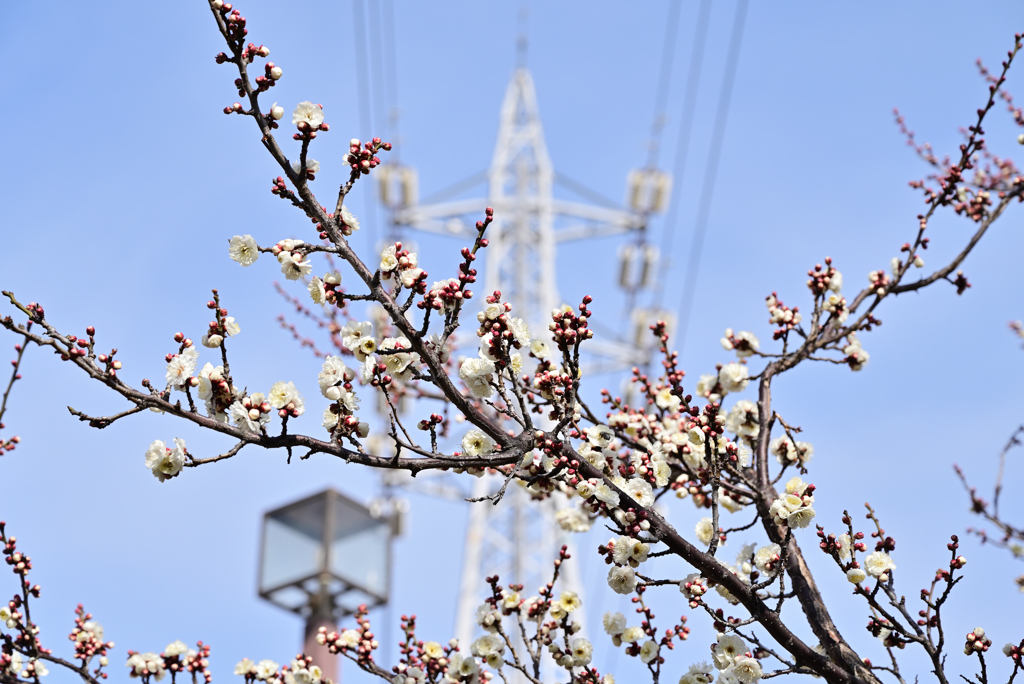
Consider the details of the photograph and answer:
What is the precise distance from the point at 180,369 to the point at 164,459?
287mm

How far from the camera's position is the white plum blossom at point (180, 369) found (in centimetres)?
297

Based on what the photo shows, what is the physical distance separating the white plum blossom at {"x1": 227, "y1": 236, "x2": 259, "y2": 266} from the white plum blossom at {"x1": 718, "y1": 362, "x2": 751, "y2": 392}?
2434mm

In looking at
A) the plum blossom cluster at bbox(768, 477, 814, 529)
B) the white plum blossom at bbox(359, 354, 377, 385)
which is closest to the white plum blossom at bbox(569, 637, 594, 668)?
the plum blossom cluster at bbox(768, 477, 814, 529)

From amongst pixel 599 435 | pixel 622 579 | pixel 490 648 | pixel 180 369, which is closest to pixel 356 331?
pixel 180 369

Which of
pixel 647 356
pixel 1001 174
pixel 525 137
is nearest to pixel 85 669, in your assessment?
pixel 1001 174

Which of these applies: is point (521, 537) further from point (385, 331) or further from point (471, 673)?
point (471, 673)

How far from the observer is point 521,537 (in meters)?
13.3

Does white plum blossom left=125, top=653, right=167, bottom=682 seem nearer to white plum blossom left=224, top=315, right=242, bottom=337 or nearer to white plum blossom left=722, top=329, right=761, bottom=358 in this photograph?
white plum blossom left=224, top=315, right=242, bottom=337

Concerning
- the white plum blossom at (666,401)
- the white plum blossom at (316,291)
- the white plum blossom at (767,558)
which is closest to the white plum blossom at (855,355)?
the white plum blossom at (666,401)

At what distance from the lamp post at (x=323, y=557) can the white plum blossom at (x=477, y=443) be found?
15.8 feet

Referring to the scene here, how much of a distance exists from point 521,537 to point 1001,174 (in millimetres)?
8750

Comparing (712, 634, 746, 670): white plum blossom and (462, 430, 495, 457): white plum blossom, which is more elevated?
(462, 430, 495, 457): white plum blossom

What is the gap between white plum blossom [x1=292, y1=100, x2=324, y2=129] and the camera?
2.92m

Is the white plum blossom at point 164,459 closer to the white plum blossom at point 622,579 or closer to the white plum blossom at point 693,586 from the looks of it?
the white plum blossom at point 622,579
